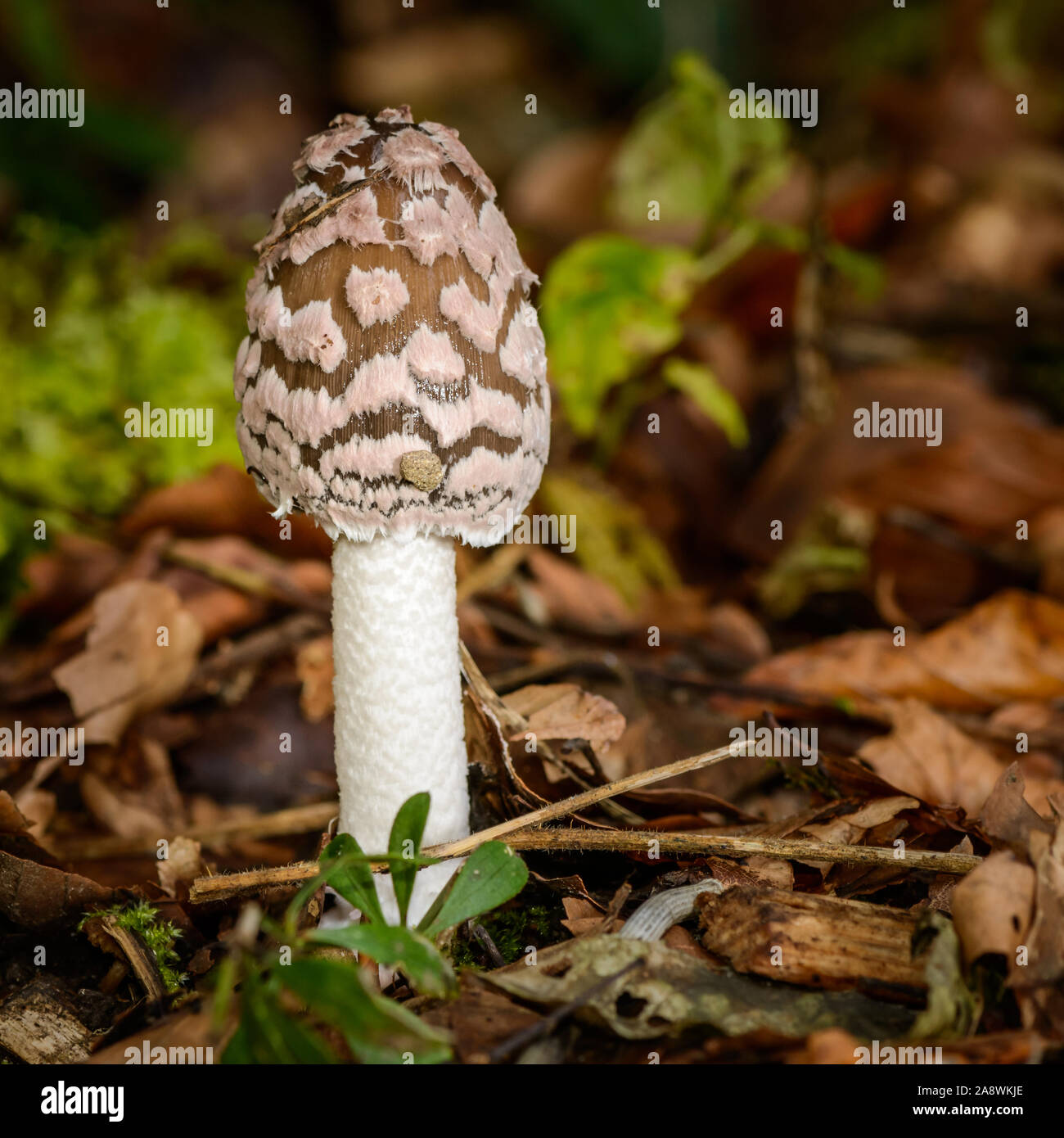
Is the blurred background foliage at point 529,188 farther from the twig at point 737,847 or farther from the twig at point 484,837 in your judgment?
the twig at point 737,847

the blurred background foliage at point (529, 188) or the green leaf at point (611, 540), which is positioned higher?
the blurred background foliage at point (529, 188)

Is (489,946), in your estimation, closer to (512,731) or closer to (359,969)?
(359,969)

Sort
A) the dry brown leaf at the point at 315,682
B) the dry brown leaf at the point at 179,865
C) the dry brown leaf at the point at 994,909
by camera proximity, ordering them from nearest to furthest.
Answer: the dry brown leaf at the point at 994,909 → the dry brown leaf at the point at 179,865 → the dry brown leaf at the point at 315,682

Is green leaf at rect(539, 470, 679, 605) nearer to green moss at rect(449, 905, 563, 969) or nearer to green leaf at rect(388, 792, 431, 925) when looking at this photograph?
green moss at rect(449, 905, 563, 969)

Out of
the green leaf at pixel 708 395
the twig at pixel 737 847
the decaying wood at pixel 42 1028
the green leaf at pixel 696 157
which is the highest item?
the green leaf at pixel 696 157

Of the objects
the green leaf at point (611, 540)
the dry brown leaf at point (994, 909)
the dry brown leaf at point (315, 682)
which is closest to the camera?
the dry brown leaf at point (994, 909)

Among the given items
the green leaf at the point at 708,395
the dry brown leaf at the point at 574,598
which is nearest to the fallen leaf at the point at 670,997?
the dry brown leaf at the point at 574,598

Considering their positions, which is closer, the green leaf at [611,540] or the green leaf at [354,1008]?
the green leaf at [354,1008]
